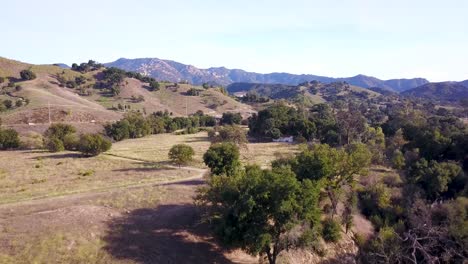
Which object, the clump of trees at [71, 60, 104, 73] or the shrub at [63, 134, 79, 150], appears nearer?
the shrub at [63, 134, 79, 150]

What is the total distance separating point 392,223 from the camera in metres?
39.7

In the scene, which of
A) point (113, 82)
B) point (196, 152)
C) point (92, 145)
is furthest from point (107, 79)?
point (92, 145)

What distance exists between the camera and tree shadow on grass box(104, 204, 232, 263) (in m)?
28.4

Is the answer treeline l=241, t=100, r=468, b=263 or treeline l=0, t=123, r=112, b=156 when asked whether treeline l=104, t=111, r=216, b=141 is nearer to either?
treeline l=0, t=123, r=112, b=156

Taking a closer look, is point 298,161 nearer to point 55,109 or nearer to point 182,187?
point 182,187

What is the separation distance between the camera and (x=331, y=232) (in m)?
35.3

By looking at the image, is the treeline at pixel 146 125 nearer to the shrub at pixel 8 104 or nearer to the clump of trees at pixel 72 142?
the clump of trees at pixel 72 142

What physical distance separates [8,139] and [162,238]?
5104cm

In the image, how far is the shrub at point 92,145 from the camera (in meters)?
58.8

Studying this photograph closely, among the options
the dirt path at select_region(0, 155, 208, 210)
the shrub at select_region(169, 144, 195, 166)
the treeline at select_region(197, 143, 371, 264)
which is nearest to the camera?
the treeline at select_region(197, 143, 371, 264)

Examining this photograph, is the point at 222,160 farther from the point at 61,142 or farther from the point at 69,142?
the point at 69,142

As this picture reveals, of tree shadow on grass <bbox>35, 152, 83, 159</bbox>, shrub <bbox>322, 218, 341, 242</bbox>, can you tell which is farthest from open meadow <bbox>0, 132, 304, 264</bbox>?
shrub <bbox>322, 218, 341, 242</bbox>

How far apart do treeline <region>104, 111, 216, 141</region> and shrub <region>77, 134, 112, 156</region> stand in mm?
28521

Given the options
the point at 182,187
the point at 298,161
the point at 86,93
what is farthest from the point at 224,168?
the point at 86,93
